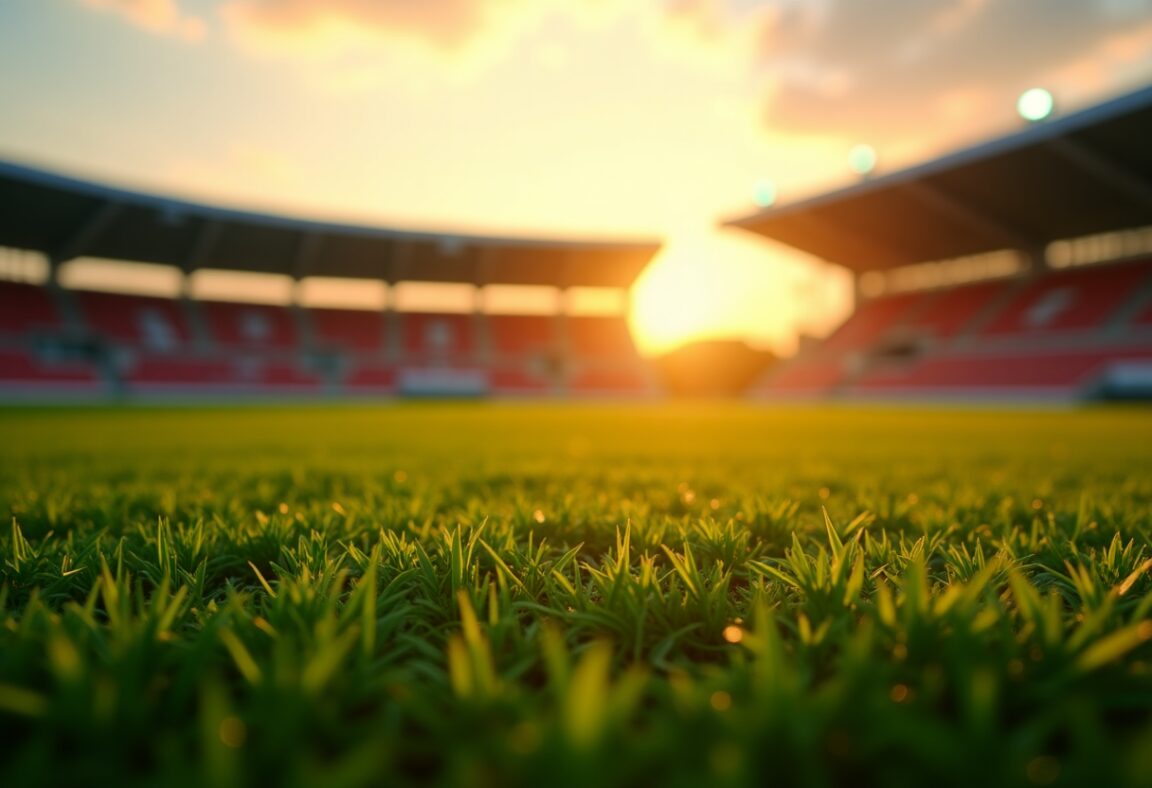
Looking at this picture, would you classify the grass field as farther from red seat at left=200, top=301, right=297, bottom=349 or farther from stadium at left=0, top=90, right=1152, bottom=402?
red seat at left=200, top=301, right=297, bottom=349

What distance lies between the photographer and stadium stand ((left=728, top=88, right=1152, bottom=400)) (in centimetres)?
2038

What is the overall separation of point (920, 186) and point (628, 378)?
18238 millimetres

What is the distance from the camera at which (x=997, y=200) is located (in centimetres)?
2423

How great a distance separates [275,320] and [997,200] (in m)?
33.9

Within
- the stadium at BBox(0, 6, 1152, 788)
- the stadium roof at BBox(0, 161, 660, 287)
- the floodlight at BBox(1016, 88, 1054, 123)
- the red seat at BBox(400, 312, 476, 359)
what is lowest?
the stadium at BBox(0, 6, 1152, 788)

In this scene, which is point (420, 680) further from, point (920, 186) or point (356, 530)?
point (920, 186)

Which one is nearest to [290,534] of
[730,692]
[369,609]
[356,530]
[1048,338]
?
[356,530]

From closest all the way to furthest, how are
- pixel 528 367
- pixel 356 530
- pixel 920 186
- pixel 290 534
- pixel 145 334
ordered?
pixel 290 534
pixel 356 530
pixel 920 186
pixel 145 334
pixel 528 367

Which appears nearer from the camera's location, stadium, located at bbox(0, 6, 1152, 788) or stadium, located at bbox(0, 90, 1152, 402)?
stadium, located at bbox(0, 6, 1152, 788)

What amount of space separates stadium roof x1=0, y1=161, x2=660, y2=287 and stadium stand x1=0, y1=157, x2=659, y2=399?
0.28 ft

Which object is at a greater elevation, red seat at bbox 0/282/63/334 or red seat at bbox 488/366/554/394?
red seat at bbox 0/282/63/334

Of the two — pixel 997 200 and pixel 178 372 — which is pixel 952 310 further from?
pixel 178 372

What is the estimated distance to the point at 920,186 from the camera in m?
23.6

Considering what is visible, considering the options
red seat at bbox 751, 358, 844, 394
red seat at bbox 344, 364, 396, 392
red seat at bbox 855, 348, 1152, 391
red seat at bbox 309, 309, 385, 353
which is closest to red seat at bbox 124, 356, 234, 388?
red seat at bbox 309, 309, 385, 353
